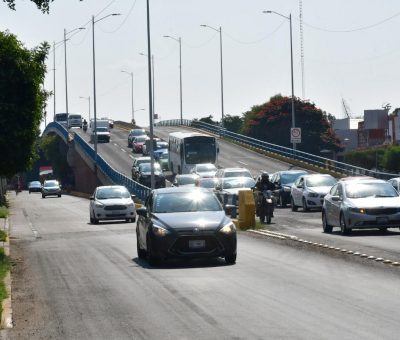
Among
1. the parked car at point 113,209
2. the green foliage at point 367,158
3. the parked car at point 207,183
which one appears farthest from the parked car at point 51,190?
the parked car at point 113,209

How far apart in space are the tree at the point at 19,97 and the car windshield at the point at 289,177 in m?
24.5

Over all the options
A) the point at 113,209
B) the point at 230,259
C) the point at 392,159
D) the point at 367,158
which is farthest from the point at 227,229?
the point at 367,158

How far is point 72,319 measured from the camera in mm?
14008

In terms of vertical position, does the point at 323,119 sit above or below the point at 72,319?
above

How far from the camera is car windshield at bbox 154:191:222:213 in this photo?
2286cm

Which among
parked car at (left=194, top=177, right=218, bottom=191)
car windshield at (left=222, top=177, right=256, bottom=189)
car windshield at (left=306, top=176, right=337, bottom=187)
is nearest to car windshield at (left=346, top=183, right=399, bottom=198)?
car windshield at (left=306, top=176, right=337, bottom=187)

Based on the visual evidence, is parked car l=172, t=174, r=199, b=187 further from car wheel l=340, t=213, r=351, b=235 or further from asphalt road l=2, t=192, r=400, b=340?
asphalt road l=2, t=192, r=400, b=340

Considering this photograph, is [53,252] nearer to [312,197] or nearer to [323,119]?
[312,197]

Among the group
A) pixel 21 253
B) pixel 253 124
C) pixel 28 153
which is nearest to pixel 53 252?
pixel 21 253

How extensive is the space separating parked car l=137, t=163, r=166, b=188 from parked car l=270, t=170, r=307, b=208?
2317 cm

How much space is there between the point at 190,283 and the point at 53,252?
1006 centimetres

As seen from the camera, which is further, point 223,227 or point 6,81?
point 6,81

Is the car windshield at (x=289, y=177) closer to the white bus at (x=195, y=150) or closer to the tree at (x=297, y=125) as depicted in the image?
the white bus at (x=195, y=150)

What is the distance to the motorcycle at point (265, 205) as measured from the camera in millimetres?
36125
